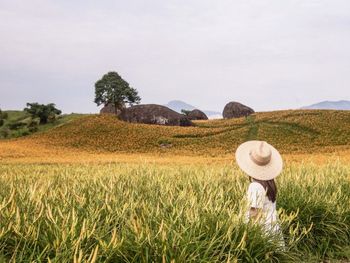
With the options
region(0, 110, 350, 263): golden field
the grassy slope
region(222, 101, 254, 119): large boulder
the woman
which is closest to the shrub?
the grassy slope

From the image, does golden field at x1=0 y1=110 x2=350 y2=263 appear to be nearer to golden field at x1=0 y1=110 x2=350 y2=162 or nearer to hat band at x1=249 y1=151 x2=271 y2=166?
hat band at x1=249 y1=151 x2=271 y2=166

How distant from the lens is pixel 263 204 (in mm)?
5109

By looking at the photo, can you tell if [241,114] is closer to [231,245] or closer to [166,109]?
[166,109]

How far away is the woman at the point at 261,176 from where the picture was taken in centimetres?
498

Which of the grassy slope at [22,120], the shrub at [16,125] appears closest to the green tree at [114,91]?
the grassy slope at [22,120]

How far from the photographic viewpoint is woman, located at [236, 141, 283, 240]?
4977 mm

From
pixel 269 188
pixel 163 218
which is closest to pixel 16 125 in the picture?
pixel 163 218

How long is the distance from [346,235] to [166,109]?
39.7m

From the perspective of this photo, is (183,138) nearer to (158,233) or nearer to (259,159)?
(259,159)

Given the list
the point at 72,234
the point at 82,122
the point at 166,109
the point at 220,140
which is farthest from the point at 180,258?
the point at 166,109

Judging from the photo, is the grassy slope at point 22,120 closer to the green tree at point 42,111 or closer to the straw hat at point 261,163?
the green tree at point 42,111

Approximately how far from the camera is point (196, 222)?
4.61 meters

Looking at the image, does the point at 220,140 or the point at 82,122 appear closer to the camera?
the point at 220,140

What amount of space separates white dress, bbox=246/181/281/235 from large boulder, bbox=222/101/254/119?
5029 cm
